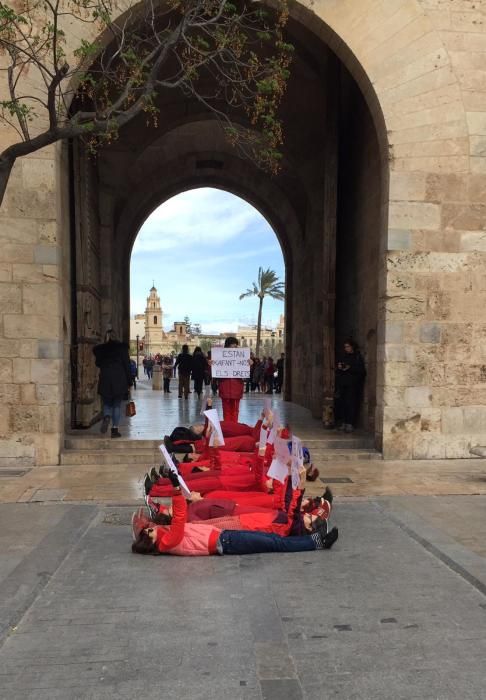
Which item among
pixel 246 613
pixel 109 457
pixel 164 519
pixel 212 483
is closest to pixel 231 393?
pixel 109 457

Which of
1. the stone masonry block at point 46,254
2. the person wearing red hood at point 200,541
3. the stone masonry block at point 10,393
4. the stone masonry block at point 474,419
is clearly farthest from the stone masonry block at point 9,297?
the stone masonry block at point 474,419

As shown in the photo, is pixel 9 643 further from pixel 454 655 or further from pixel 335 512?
pixel 335 512

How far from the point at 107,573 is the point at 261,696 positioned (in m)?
1.84

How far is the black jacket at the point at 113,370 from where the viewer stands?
8547 millimetres

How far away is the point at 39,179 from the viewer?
25.0 feet

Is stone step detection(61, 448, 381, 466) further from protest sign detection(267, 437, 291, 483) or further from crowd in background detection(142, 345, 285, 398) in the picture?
crowd in background detection(142, 345, 285, 398)

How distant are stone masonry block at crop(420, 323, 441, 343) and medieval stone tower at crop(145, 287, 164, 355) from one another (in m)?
75.0

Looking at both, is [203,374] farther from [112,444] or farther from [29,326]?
[29,326]

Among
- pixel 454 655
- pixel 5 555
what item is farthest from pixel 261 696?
pixel 5 555

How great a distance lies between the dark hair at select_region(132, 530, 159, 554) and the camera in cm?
431

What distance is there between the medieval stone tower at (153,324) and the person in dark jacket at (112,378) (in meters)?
73.4

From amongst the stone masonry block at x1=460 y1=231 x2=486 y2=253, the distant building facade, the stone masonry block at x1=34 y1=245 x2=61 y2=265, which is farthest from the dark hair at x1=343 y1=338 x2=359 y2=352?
the distant building facade

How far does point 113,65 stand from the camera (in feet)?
34.8

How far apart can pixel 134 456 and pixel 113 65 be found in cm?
770
